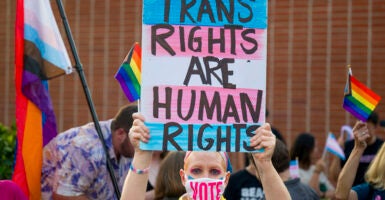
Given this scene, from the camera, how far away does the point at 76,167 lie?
4867 mm

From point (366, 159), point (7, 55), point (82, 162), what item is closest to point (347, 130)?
point (366, 159)

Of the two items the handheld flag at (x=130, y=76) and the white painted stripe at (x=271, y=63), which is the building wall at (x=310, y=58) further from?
the handheld flag at (x=130, y=76)

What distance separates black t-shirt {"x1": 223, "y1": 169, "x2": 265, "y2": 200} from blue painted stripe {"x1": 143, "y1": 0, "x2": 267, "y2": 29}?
7.97 ft

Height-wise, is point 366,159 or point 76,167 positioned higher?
point 76,167

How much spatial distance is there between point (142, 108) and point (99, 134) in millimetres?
1621

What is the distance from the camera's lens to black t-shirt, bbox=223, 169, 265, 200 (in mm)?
5562

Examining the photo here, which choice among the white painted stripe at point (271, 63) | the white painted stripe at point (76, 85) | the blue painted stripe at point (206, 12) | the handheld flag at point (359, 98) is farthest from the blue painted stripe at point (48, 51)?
the white painted stripe at point (76, 85)

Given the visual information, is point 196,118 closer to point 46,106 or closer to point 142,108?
point 142,108

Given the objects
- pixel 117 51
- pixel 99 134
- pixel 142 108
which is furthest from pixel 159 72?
pixel 117 51

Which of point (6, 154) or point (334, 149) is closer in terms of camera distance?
point (6, 154)

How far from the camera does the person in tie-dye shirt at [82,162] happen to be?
4852 millimetres

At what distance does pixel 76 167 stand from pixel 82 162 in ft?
0.17

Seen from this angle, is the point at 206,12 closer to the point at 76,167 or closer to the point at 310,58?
the point at 76,167

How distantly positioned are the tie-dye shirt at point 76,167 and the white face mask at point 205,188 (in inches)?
63.7
